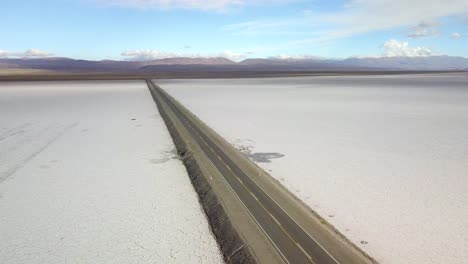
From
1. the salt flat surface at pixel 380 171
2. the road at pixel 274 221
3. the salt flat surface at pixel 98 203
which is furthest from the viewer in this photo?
the salt flat surface at pixel 380 171

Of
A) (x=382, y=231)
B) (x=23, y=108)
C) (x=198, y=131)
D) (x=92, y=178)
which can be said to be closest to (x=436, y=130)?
(x=198, y=131)

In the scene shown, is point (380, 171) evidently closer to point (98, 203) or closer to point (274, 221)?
point (274, 221)

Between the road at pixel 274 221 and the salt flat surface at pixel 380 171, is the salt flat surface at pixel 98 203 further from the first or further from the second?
the salt flat surface at pixel 380 171

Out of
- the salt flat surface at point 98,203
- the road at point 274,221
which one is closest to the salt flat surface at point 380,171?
the road at point 274,221

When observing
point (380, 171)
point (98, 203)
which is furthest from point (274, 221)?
point (380, 171)

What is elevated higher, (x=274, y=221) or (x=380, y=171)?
(x=274, y=221)

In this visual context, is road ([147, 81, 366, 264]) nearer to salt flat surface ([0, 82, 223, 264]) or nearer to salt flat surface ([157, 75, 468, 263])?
salt flat surface ([157, 75, 468, 263])

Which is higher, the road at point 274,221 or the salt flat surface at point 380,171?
the road at point 274,221
